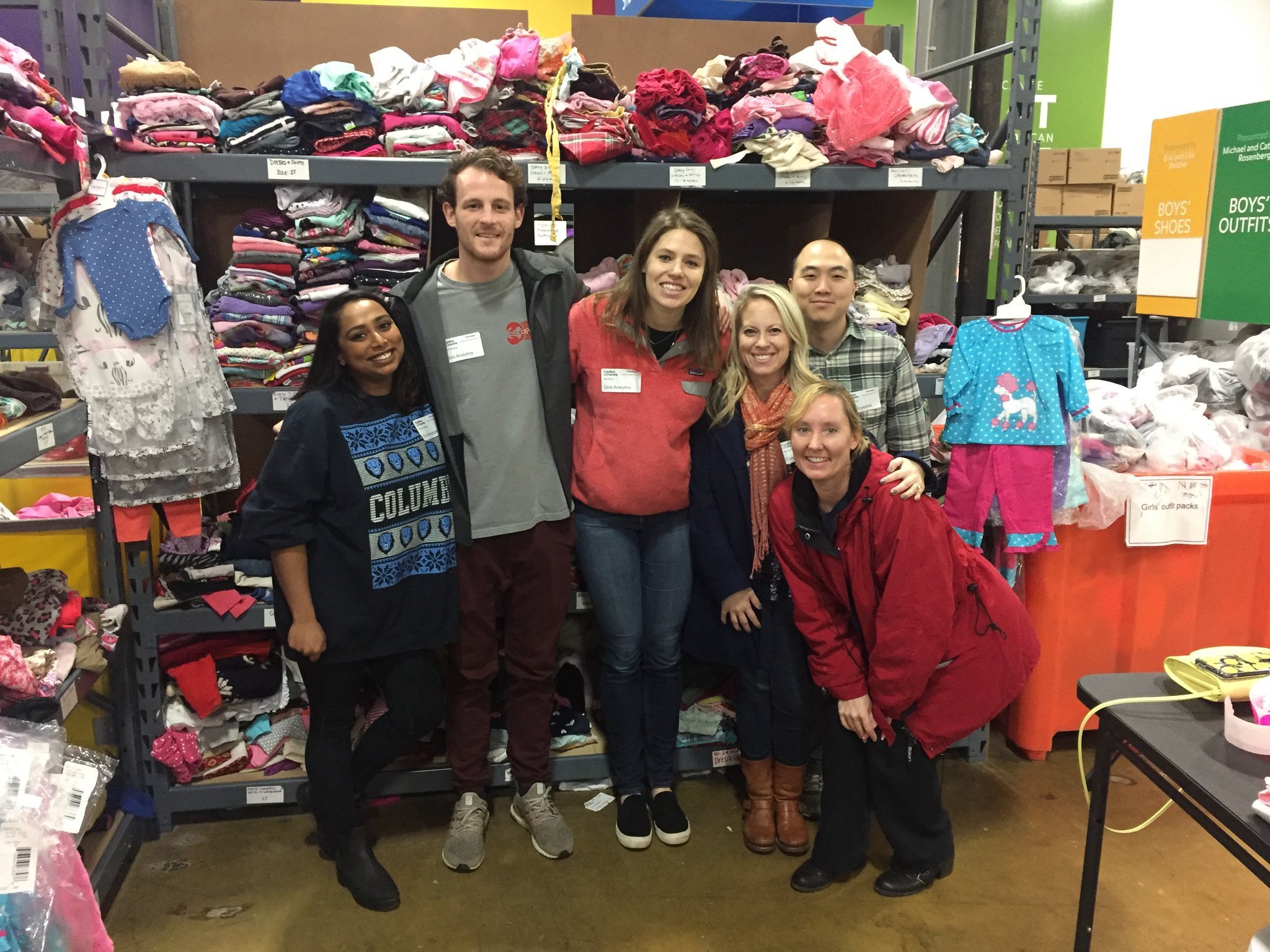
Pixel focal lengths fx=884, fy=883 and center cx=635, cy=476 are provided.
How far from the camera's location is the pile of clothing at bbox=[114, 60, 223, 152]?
243 centimetres

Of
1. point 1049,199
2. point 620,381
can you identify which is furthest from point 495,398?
point 1049,199

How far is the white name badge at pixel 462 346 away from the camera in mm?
2314

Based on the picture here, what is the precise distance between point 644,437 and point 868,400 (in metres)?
0.66

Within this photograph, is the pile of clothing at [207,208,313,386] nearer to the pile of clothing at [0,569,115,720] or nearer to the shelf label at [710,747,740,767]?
the pile of clothing at [0,569,115,720]

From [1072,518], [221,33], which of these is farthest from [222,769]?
[1072,518]

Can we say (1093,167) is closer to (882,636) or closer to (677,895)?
(882,636)

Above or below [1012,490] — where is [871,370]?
above

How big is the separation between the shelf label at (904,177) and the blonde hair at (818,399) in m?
0.97

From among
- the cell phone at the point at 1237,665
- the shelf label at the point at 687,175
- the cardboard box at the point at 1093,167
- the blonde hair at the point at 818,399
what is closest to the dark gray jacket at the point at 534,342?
the shelf label at the point at 687,175

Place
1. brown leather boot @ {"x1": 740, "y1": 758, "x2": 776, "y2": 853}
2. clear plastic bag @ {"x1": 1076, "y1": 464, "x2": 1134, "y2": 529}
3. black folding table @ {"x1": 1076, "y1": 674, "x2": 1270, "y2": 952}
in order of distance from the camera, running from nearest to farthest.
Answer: black folding table @ {"x1": 1076, "y1": 674, "x2": 1270, "y2": 952}
brown leather boot @ {"x1": 740, "y1": 758, "x2": 776, "y2": 853}
clear plastic bag @ {"x1": 1076, "y1": 464, "x2": 1134, "y2": 529}

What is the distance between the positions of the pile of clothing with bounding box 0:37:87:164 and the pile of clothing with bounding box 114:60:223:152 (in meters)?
0.41

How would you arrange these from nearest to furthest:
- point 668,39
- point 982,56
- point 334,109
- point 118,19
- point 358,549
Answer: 1. point 358,549
2. point 334,109
3. point 118,19
4. point 982,56
5. point 668,39

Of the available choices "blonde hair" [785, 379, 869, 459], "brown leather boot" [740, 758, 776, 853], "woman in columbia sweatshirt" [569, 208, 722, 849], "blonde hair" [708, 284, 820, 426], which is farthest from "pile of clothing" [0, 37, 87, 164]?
"brown leather boot" [740, 758, 776, 853]

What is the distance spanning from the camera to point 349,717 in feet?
7.91
